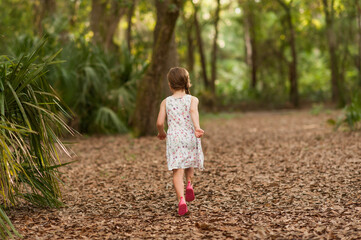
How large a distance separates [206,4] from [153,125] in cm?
1884

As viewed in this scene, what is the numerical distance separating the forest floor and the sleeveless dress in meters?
0.48

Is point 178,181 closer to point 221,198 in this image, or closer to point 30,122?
point 221,198

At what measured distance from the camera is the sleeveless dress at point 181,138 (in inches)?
172

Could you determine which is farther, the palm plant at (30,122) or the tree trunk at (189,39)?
the tree trunk at (189,39)

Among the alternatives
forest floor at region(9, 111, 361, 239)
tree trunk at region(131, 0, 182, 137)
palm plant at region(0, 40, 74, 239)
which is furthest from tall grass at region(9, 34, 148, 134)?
palm plant at region(0, 40, 74, 239)

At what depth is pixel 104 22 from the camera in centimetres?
A: 1644

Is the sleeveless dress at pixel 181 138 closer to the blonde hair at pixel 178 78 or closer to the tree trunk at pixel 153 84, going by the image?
the blonde hair at pixel 178 78

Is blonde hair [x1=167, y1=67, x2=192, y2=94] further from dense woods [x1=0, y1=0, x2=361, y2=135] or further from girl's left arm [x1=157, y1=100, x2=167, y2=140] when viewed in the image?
dense woods [x1=0, y1=0, x2=361, y2=135]

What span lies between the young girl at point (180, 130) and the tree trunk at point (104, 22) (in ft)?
35.7

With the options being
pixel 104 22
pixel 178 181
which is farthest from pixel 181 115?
pixel 104 22

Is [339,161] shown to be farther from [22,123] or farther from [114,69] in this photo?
[114,69]

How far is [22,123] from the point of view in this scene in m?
4.12

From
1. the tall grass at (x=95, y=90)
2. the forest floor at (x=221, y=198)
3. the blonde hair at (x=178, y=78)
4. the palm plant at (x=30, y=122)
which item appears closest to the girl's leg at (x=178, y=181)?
the forest floor at (x=221, y=198)

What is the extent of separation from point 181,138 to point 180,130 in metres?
0.08
